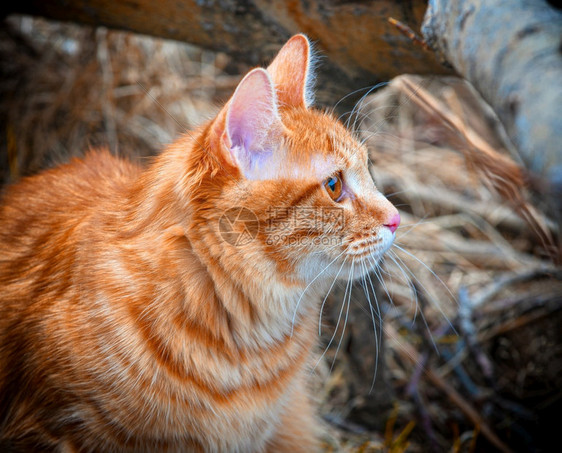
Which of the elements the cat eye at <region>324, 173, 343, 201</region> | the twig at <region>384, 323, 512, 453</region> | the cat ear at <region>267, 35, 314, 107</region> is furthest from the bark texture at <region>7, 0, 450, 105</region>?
the twig at <region>384, 323, 512, 453</region>

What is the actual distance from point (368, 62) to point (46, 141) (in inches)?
78.2

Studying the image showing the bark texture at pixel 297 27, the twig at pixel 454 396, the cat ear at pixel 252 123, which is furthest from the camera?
the twig at pixel 454 396

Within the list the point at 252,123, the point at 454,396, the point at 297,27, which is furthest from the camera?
the point at 454,396

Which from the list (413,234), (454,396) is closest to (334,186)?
(454,396)

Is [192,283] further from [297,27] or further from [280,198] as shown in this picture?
[297,27]

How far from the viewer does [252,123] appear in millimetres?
1405

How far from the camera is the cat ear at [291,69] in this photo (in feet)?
5.34

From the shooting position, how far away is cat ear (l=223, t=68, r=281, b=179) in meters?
1.32

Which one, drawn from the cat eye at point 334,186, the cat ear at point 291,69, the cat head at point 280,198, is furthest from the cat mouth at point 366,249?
the cat ear at point 291,69

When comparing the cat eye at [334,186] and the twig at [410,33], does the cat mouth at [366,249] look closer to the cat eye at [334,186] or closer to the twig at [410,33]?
the cat eye at [334,186]

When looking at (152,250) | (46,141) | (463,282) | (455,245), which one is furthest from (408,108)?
(152,250)

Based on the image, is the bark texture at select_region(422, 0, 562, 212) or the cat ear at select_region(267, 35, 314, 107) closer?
the bark texture at select_region(422, 0, 562, 212)

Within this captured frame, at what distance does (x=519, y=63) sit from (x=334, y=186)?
1.98 feet

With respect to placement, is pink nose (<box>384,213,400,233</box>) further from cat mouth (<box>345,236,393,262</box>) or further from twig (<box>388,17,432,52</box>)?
twig (<box>388,17,432,52</box>)
